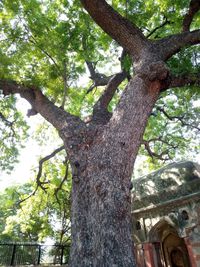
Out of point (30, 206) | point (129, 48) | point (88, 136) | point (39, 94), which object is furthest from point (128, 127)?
point (30, 206)

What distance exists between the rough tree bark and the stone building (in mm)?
5048

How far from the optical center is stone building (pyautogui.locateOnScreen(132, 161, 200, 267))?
898 centimetres

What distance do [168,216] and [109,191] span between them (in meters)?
6.94

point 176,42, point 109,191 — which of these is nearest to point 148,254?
point 109,191

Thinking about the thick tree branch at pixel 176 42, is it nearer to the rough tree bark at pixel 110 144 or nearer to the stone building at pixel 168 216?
the rough tree bark at pixel 110 144

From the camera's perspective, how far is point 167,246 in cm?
1095

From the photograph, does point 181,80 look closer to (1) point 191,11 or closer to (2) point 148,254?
(1) point 191,11

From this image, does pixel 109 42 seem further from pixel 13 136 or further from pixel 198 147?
pixel 198 147

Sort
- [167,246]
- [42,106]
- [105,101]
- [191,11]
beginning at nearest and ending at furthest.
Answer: [42,106]
[191,11]
[105,101]
[167,246]

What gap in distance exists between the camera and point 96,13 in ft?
19.3

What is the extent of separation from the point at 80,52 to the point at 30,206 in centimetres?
762

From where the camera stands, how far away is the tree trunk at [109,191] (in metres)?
3.25

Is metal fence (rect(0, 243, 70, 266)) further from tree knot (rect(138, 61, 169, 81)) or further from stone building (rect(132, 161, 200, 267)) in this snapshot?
tree knot (rect(138, 61, 169, 81))

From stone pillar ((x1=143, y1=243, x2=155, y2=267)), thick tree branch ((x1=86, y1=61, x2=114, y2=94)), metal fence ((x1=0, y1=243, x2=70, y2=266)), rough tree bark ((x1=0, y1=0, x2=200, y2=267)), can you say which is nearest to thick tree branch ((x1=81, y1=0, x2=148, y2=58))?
rough tree bark ((x1=0, y1=0, x2=200, y2=267))
